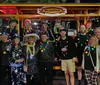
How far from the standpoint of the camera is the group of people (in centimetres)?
794

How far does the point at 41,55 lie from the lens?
8094 mm

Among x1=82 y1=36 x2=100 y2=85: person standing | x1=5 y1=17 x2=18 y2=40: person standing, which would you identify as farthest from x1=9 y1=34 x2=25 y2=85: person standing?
x1=82 y1=36 x2=100 y2=85: person standing

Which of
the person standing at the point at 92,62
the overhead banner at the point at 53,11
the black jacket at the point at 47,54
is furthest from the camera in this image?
the overhead banner at the point at 53,11

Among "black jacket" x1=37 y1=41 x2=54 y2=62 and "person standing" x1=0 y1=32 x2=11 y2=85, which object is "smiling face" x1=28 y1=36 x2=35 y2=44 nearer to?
"black jacket" x1=37 y1=41 x2=54 y2=62

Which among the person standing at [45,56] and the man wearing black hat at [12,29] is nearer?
the person standing at [45,56]

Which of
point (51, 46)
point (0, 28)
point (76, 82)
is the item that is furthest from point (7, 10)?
point (76, 82)

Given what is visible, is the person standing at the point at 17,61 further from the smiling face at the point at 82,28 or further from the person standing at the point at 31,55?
the smiling face at the point at 82,28

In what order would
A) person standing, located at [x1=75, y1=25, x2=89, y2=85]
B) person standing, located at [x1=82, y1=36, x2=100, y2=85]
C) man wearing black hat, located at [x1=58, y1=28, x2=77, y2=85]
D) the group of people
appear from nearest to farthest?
1. person standing, located at [x1=82, y1=36, x2=100, y2=85]
2. the group of people
3. man wearing black hat, located at [x1=58, y1=28, x2=77, y2=85]
4. person standing, located at [x1=75, y1=25, x2=89, y2=85]

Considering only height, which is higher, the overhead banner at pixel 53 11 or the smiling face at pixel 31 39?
the overhead banner at pixel 53 11

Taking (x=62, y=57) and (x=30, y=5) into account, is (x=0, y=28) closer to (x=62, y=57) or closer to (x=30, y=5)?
(x=30, y=5)

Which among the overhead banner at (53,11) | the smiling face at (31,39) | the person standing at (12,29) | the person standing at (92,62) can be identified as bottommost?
the person standing at (92,62)

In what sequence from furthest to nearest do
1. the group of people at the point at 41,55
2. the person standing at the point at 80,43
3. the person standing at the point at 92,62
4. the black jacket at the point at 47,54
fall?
the person standing at the point at 80,43 < the black jacket at the point at 47,54 < the group of people at the point at 41,55 < the person standing at the point at 92,62

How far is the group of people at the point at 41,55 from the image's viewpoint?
7.94 metres

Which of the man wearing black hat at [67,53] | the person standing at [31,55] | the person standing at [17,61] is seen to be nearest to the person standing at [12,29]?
the person standing at [17,61]
